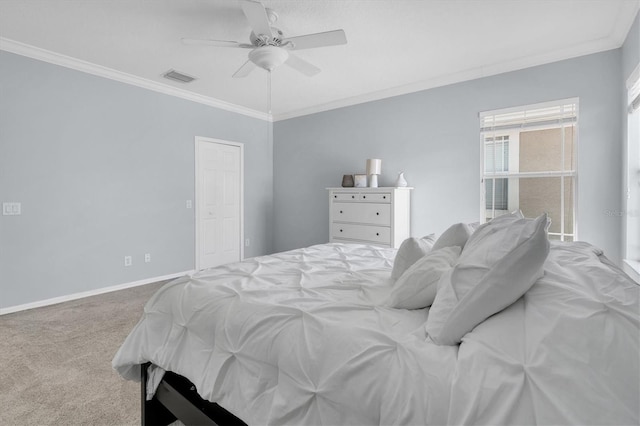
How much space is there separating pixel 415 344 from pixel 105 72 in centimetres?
450

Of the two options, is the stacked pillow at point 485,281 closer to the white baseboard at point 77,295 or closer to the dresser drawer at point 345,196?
the dresser drawer at point 345,196

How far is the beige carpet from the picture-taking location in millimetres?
1739

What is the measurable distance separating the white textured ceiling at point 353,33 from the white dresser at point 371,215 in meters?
1.46

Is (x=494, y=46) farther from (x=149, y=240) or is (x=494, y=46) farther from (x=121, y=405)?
(x=149, y=240)

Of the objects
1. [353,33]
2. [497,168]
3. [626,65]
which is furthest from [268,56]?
[626,65]

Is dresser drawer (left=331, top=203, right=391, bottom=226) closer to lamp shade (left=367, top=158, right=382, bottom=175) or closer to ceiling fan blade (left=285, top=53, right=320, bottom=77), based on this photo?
lamp shade (left=367, top=158, right=382, bottom=175)

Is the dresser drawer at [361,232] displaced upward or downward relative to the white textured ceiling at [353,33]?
downward

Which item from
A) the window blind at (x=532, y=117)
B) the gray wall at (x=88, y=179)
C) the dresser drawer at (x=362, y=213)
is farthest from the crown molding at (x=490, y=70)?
the gray wall at (x=88, y=179)

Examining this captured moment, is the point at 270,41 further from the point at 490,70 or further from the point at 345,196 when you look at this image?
the point at 490,70

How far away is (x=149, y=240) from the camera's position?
4.32 meters

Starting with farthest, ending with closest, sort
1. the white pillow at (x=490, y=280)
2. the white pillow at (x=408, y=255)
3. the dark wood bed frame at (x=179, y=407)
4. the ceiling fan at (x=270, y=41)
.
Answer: the ceiling fan at (x=270, y=41) → the white pillow at (x=408, y=255) → the dark wood bed frame at (x=179, y=407) → the white pillow at (x=490, y=280)

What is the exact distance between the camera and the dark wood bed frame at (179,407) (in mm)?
1372

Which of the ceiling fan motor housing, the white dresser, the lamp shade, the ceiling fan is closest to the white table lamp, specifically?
the lamp shade

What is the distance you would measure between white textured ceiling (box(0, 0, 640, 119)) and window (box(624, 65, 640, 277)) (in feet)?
2.36
